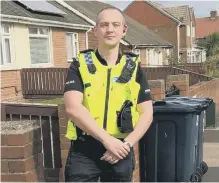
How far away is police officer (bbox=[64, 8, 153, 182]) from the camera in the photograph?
242 centimetres

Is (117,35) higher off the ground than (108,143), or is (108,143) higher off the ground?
(117,35)

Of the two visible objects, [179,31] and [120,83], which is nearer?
[120,83]

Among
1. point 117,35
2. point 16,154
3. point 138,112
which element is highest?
point 117,35

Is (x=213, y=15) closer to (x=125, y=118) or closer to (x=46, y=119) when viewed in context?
(x=46, y=119)

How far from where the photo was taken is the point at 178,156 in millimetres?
3928

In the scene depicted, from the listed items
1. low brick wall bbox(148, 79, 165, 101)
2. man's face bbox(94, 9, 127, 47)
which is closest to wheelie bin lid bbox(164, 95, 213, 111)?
low brick wall bbox(148, 79, 165, 101)

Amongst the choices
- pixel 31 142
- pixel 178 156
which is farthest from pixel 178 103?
pixel 31 142

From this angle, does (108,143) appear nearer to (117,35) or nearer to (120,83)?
(120,83)

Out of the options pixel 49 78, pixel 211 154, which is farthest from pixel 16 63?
pixel 211 154

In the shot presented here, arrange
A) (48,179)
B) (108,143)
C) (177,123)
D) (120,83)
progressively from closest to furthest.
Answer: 1. (108,143)
2. (120,83)
3. (48,179)
4. (177,123)

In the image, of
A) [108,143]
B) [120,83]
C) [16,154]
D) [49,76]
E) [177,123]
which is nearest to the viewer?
[108,143]

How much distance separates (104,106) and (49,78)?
10.7m

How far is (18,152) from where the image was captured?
8.65 ft

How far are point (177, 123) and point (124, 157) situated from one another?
1.61m
